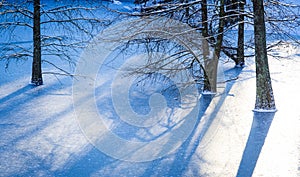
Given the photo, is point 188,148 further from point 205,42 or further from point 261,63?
point 205,42

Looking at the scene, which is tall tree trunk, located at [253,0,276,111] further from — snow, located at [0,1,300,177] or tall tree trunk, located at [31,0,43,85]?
tall tree trunk, located at [31,0,43,85]

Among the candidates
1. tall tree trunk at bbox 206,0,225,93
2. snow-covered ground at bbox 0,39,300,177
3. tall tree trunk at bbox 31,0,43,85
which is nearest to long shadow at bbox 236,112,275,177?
snow-covered ground at bbox 0,39,300,177

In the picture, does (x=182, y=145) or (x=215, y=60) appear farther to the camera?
(x=215, y=60)

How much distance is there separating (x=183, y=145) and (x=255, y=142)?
1115 mm

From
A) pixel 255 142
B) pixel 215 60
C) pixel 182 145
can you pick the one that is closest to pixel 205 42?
pixel 215 60

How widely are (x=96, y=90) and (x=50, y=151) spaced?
4.19 metres

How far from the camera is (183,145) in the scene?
234 inches

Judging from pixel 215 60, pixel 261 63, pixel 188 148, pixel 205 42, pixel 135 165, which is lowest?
pixel 135 165

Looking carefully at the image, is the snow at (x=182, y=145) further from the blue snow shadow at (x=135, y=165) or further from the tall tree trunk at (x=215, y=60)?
the tall tree trunk at (x=215, y=60)

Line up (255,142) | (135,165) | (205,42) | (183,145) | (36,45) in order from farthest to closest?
(36,45) < (205,42) < (255,142) < (183,145) < (135,165)

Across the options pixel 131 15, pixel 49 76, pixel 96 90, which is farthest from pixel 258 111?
pixel 49 76

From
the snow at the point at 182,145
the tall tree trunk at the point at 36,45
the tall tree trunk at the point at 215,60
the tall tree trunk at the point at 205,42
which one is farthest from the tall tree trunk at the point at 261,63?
the tall tree trunk at the point at 36,45

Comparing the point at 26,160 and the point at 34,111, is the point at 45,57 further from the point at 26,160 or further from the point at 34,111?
the point at 26,160

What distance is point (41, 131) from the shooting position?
6.77 metres
